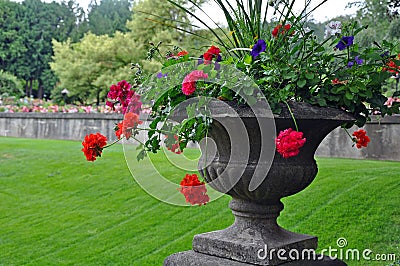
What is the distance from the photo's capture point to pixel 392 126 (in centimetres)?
773

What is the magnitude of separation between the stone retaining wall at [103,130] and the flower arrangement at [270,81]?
4.50 m

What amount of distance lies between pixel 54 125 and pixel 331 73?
449 inches

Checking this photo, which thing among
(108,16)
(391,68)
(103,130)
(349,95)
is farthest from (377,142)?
(108,16)

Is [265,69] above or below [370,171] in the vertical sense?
above

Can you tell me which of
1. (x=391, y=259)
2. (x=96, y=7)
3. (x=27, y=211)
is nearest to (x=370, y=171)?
(x=391, y=259)

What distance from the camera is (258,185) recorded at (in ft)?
8.16

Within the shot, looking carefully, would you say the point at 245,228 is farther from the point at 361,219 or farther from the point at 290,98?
the point at 361,219

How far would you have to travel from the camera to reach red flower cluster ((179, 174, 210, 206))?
103 inches

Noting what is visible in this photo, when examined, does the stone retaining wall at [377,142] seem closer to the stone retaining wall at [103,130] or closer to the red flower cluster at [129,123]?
the stone retaining wall at [103,130]

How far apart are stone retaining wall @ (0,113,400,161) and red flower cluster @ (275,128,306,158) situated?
4944mm

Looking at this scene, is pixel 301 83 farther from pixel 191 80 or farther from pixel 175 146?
pixel 175 146

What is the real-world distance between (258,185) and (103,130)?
996 cm

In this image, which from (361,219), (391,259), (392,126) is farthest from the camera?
(392,126)

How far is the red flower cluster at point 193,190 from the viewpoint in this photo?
2.62 m
